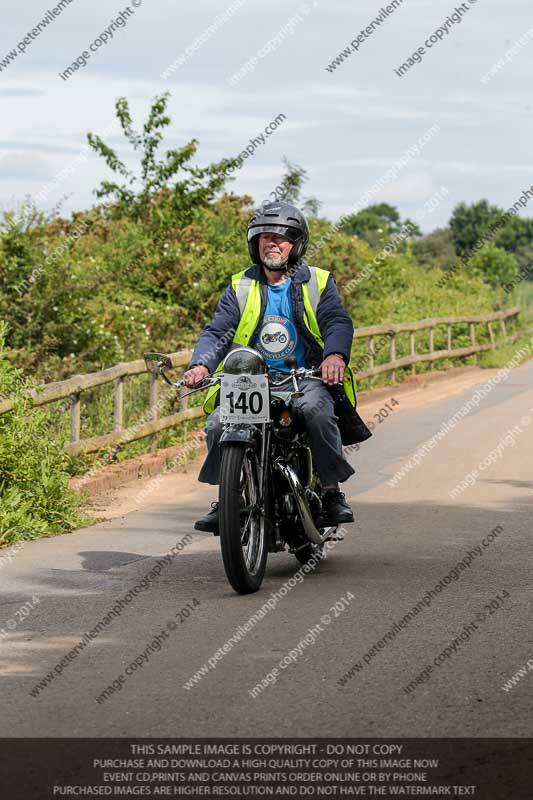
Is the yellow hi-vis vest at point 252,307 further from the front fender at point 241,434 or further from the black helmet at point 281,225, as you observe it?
the front fender at point 241,434

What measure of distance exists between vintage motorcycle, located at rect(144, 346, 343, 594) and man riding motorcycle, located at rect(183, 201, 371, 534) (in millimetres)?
126

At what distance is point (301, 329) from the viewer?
8.30 meters

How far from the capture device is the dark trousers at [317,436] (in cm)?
792

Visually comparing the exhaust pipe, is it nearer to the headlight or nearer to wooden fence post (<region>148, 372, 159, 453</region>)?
the headlight

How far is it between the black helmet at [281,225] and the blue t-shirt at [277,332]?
0.24m

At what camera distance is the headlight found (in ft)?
25.2

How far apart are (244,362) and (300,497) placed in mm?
927

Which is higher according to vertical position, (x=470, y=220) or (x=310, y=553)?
(x=470, y=220)

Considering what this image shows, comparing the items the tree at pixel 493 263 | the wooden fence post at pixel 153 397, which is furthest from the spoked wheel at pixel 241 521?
the tree at pixel 493 263

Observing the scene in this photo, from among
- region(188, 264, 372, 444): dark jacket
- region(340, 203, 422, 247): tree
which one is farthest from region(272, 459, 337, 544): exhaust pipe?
region(340, 203, 422, 247): tree

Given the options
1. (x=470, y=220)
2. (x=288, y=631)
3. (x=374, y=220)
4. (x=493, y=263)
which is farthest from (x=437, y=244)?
(x=288, y=631)

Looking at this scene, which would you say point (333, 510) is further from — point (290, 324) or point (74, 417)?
point (74, 417)
